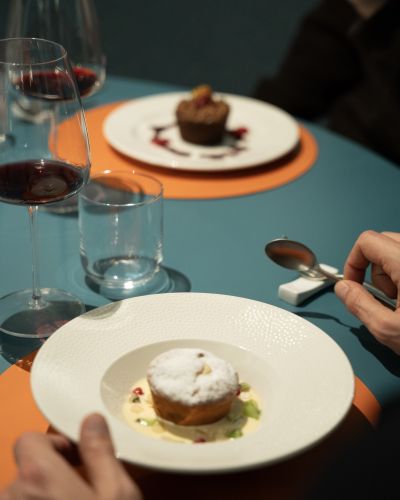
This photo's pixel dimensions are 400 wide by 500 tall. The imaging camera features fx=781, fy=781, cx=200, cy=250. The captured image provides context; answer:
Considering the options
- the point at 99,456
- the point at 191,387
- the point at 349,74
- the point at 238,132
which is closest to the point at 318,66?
the point at 349,74

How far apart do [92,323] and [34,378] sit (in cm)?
15

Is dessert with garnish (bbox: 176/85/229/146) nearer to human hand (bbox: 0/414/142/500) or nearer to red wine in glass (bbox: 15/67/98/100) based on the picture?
red wine in glass (bbox: 15/67/98/100)

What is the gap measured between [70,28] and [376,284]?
0.76 meters

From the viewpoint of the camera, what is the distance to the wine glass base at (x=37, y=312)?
3.56 ft

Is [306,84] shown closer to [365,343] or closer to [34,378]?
[365,343]

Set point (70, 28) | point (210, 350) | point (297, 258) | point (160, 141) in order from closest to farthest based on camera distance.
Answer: point (210, 350), point (297, 258), point (70, 28), point (160, 141)

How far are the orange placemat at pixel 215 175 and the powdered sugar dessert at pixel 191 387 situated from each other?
654 millimetres

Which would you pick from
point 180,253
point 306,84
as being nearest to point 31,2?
point 180,253

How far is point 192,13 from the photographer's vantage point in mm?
3326

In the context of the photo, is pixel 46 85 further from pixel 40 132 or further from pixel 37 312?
pixel 37 312

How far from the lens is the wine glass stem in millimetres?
1104

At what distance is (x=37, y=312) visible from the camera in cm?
113

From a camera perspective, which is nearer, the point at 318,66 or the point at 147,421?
the point at 147,421

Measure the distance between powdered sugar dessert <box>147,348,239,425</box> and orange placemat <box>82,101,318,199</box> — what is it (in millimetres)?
654
